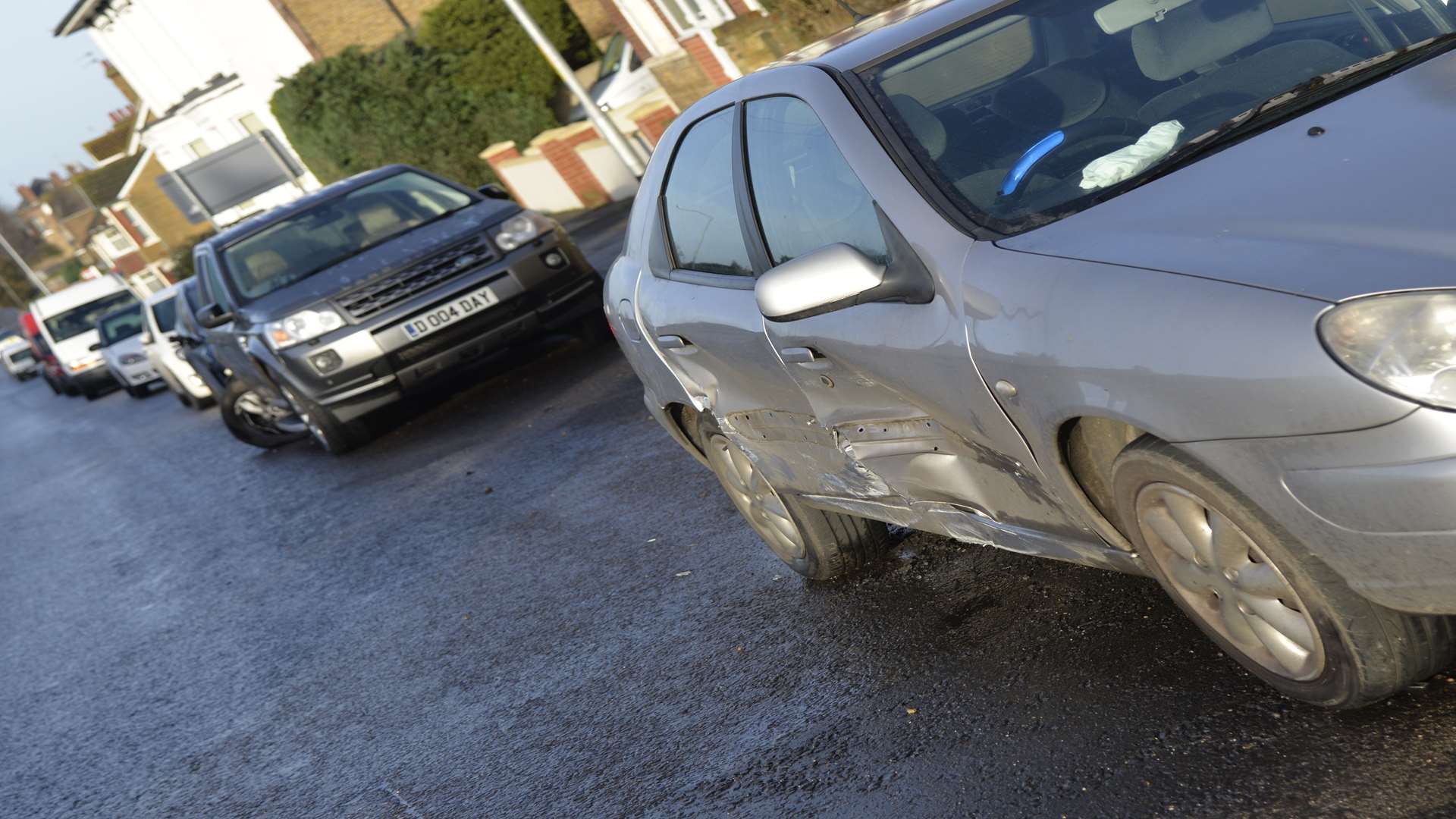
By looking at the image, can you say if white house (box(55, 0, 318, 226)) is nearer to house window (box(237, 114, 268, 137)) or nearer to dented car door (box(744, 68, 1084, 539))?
house window (box(237, 114, 268, 137))

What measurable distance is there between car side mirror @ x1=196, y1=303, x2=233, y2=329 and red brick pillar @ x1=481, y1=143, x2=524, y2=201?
1927 cm

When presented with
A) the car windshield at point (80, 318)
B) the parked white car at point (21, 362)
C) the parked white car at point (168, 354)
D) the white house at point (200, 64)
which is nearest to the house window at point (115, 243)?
the parked white car at point (21, 362)

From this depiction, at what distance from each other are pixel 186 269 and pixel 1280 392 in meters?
55.9

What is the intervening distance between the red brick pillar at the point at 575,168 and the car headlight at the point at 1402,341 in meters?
25.6

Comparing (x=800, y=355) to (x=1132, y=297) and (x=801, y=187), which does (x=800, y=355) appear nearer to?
(x=801, y=187)

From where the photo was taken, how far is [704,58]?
81.1 feet

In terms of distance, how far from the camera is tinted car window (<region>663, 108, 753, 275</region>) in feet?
15.2

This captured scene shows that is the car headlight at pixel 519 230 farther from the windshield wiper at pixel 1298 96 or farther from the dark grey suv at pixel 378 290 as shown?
the windshield wiper at pixel 1298 96

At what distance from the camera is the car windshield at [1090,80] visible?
3.56 metres

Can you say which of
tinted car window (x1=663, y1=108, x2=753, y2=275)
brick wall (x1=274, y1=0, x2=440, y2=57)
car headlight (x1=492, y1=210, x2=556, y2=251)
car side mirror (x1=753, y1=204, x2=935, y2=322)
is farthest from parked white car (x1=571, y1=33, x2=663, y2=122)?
car side mirror (x1=753, y1=204, x2=935, y2=322)

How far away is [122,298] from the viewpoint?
3553 centimetres

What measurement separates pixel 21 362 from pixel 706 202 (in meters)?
60.2

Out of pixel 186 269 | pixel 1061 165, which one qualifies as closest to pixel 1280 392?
pixel 1061 165

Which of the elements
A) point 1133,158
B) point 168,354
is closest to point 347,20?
point 168,354
